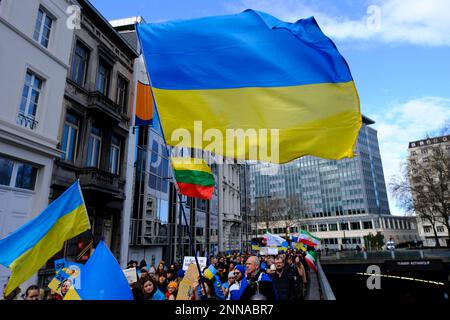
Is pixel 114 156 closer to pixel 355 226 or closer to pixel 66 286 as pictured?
pixel 66 286

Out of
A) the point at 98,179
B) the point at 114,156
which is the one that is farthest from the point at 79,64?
the point at 98,179

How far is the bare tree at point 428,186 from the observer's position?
40834 millimetres

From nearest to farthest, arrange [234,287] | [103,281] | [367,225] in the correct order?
[103,281] < [234,287] < [367,225]

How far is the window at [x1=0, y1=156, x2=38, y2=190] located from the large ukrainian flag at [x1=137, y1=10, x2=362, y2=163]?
31.8 feet

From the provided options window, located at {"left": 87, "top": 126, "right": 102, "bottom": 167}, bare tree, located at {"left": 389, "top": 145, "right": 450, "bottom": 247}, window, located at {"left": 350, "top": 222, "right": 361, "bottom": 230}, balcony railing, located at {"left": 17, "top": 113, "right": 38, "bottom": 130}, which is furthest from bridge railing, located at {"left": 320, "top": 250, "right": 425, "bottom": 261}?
window, located at {"left": 350, "top": 222, "right": 361, "bottom": 230}

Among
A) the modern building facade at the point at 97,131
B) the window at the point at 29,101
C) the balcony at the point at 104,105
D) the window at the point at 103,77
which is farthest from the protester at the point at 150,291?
the window at the point at 103,77

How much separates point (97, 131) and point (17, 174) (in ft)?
18.3

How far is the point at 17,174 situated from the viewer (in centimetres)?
1223

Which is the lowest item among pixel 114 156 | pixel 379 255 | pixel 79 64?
pixel 379 255

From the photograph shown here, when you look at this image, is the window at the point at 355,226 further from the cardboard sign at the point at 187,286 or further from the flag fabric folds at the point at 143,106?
the cardboard sign at the point at 187,286

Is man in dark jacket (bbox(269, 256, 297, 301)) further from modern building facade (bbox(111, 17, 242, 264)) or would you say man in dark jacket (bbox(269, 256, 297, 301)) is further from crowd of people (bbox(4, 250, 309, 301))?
modern building facade (bbox(111, 17, 242, 264))
